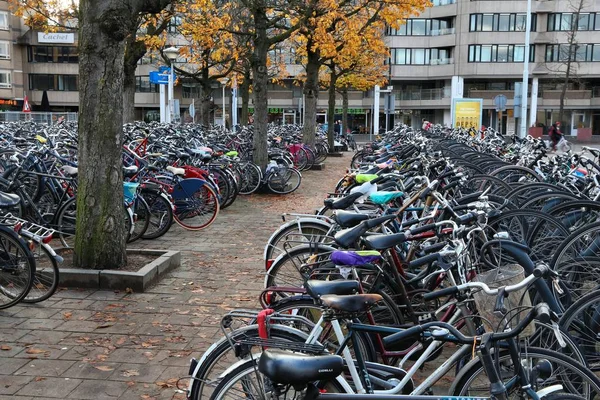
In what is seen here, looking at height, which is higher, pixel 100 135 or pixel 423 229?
pixel 100 135

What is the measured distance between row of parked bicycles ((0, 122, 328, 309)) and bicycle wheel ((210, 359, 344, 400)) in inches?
124

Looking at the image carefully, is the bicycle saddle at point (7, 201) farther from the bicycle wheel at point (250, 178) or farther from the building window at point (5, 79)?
the building window at point (5, 79)

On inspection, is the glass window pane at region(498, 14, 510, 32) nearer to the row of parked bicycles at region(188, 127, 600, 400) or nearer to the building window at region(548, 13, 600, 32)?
the building window at region(548, 13, 600, 32)

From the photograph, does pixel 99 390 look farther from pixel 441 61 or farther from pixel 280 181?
pixel 441 61

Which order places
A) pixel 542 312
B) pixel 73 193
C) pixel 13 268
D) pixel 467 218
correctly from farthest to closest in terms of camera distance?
pixel 73 193 → pixel 13 268 → pixel 467 218 → pixel 542 312

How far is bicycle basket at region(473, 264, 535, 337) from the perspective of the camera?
268cm

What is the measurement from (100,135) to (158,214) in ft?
8.32

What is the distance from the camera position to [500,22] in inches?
2087

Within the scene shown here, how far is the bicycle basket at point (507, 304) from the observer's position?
8.79 feet

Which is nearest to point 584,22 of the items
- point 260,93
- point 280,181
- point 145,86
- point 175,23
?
point 175,23

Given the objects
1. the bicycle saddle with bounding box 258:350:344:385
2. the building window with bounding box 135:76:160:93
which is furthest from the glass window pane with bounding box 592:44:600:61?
the bicycle saddle with bounding box 258:350:344:385

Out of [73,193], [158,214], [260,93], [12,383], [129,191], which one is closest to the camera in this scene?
[12,383]

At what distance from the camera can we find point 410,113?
60.3 meters

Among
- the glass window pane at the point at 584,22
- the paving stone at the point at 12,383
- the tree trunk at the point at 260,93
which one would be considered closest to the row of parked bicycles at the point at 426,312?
the paving stone at the point at 12,383
